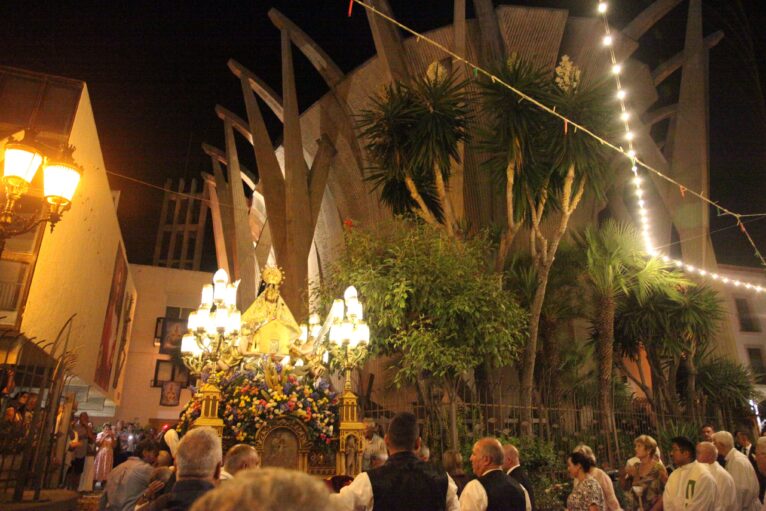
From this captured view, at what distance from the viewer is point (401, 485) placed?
115 inches

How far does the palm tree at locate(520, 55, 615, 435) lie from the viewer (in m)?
11.5

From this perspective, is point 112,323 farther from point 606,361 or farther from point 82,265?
point 606,361

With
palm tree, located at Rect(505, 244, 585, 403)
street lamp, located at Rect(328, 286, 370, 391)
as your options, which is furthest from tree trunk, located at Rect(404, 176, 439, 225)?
street lamp, located at Rect(328, 286, 370, 391)

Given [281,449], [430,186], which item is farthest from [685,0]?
[281,449]

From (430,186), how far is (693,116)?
12953 millimetres

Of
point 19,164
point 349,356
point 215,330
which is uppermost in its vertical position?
point 19,164

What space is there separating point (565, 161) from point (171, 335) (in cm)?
2267

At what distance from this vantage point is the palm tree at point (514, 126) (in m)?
11.4

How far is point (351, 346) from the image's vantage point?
839 centimetres

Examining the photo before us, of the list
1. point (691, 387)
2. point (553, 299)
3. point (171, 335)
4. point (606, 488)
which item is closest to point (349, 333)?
point (606, 488)

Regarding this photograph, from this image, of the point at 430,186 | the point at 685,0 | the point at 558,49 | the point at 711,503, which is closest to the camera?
the point at 711,503

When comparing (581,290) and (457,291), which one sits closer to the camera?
(457,291)

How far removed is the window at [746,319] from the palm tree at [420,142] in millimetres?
23744

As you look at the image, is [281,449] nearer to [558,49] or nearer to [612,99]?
[612,99]
